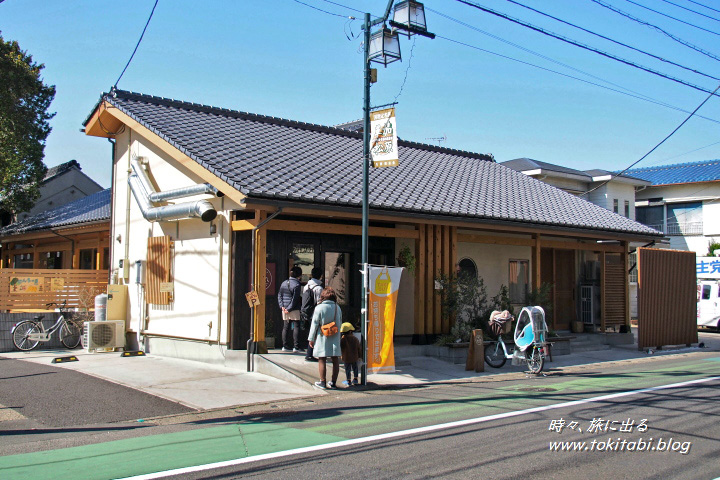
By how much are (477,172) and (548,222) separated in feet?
16.3

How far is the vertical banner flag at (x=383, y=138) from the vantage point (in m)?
11.2

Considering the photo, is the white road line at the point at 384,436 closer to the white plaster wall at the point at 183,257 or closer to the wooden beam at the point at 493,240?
the wooden beam at the point at 493,240

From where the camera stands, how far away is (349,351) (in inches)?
439

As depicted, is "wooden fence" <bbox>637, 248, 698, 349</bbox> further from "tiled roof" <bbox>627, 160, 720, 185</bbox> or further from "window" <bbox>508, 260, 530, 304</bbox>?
"tiled roof" <bbox>627, 160, 720, 185</bbox>

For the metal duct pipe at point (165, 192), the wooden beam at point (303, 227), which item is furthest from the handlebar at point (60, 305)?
the wooden beam at point (303, 227)

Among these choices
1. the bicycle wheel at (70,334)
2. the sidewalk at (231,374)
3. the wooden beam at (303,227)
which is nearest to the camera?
the sidewalk at (231,374)

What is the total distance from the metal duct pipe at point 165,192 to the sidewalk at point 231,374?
140 inches

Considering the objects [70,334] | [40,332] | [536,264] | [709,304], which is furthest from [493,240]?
[709,304]

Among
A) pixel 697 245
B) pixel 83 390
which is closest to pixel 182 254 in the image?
pixel 83 390

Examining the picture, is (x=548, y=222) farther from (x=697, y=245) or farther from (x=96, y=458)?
(x=697, y=245)

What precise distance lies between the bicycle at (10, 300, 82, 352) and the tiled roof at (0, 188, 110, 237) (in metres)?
3.53

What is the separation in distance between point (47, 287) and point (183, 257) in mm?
5085

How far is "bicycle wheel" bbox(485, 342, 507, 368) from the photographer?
1391cm

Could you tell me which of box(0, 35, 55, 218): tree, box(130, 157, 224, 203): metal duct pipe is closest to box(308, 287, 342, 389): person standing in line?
box(130, 157, 224, 203): metal duct pipe
